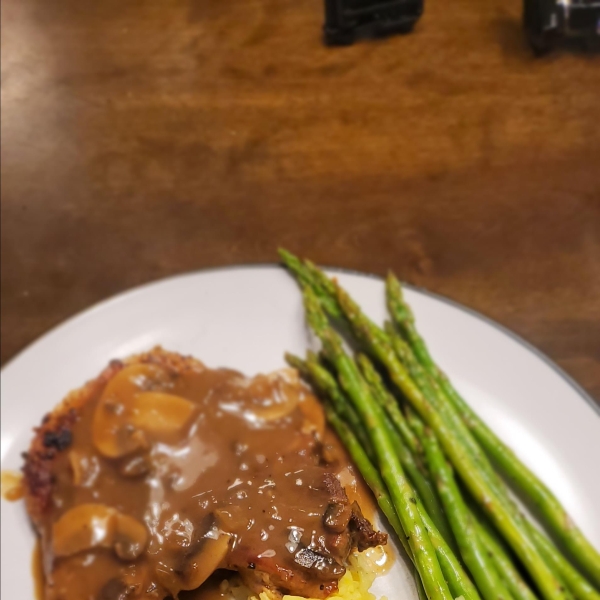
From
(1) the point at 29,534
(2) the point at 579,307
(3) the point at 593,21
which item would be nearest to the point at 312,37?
(3) the point at 593,21

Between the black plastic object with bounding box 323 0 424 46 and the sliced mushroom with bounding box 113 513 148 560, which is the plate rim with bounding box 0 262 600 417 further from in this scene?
the black plastic object with bounding box 323 0 424 46

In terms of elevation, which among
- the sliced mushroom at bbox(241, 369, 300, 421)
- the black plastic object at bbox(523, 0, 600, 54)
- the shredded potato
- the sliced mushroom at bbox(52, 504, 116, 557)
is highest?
the black plastic object at bbox(523, 0, 600, 54)

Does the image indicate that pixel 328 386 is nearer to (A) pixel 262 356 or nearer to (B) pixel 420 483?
(A) pixel 262 356

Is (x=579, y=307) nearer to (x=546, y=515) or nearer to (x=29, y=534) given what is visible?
(x=546, y=515)

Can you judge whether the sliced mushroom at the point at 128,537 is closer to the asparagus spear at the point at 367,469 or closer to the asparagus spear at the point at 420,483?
the asparagus spear at the point at 367,469

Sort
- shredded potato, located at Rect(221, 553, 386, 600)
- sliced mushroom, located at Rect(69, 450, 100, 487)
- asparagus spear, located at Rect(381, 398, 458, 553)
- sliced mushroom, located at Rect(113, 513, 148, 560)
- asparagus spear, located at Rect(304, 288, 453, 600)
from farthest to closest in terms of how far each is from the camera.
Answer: sliced mushroom, located at Rect(69, 450, 100, 487) < sliced mushroom, located at Rect(113, 513, 148, 560) < asparagus spear, located at Rect(381, 398, 458, 553) < asparagus spear, located at Rect(304, 288, 453, 600) < shredded potato, located at Rect(221, 553, 386, 600)

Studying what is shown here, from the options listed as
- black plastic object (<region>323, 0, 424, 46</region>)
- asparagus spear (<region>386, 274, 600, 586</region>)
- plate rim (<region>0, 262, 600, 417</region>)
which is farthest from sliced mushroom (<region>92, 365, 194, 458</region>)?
black plastic object (<region>323, 0, 424, 46</region>)

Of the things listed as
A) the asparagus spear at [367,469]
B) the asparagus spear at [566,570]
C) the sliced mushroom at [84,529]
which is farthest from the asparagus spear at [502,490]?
the sliced mushroom at [84,529]
